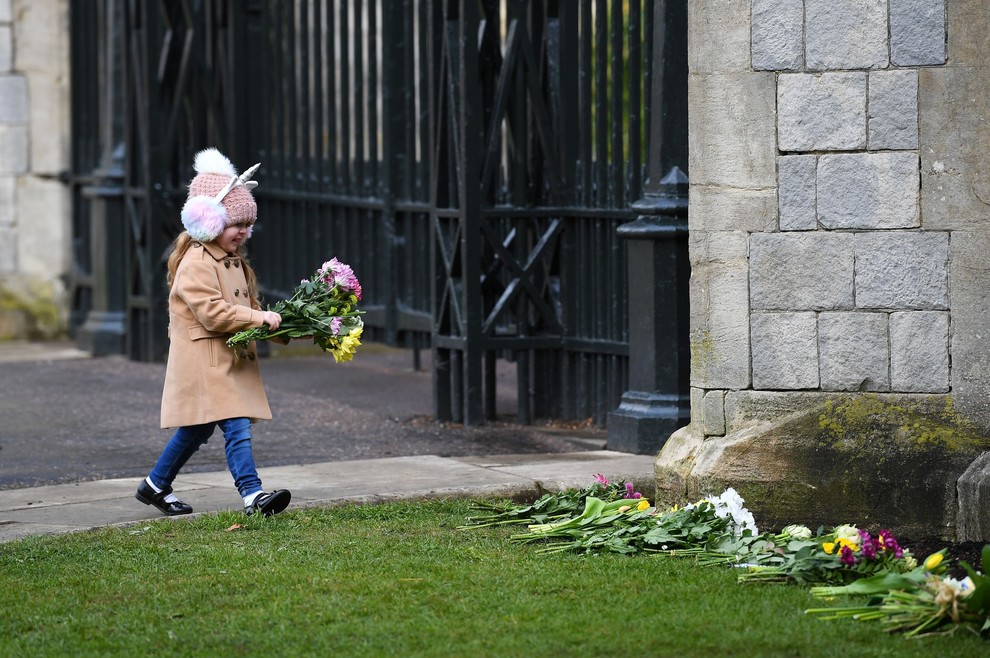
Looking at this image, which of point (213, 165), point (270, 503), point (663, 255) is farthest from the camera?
point (663, 255)

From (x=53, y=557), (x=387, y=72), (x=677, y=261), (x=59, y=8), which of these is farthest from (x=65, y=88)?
(x=53, y=557)

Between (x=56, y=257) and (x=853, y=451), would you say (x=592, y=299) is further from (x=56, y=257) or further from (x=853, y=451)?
(x=56, y=257)

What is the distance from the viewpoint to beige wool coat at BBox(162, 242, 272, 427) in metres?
6.96

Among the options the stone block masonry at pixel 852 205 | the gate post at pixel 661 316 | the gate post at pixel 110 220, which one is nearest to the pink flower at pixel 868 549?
the stone block masonry at pixel 852 205

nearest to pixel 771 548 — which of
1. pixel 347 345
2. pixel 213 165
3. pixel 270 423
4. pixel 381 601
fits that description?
pixel 381 601

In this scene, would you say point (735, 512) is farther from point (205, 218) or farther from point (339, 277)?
point (205, 218)

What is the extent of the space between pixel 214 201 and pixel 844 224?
8.30ft

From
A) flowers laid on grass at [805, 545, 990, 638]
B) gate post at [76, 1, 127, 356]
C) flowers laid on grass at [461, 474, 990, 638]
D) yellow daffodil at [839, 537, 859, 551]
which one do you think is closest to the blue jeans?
flowers laid on grass at [461, 474, 990, 638]

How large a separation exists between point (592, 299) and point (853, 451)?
358 cm

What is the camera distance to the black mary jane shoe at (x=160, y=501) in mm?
7027

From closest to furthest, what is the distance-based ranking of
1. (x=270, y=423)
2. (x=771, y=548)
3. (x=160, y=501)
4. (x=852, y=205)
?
(x=771, y=548) → (x=852, y=205) → (x=160, y=501) → (x=270, y=423)

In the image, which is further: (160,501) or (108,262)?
(108,262)

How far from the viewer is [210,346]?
7016 mm

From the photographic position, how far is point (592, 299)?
9750mm
